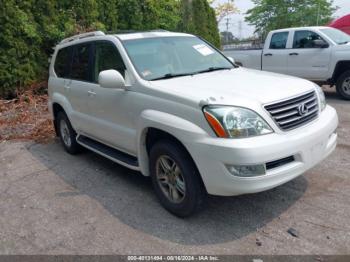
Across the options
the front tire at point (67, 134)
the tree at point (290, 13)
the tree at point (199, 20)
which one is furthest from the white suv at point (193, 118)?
the tree at point (290, 13)

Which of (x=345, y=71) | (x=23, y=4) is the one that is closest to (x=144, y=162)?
(x=345, y=71)

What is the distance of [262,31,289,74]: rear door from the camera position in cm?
1012

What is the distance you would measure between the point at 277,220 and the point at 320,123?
103 cm

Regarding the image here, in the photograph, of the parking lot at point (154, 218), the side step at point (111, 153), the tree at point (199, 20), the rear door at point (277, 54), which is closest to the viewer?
the parking lot at point (154, 218)

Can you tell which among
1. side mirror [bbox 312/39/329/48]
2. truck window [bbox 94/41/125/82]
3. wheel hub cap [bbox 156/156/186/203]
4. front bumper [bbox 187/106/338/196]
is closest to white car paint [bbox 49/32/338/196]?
front bumper [bbox 187/106/338/196]

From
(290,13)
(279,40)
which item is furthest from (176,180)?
(290,13)

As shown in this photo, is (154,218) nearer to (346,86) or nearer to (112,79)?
(112,79)

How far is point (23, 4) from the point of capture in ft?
32.6

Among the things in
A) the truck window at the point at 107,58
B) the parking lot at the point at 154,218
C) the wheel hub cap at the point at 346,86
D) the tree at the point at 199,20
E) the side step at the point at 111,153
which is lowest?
the parking lot at the point at 154,218

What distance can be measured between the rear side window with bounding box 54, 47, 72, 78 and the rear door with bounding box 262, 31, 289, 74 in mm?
6137

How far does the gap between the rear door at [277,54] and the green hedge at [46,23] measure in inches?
145

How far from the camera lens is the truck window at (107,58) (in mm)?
4410

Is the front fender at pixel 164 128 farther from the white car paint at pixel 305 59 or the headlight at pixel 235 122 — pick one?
the white car paint at pixel 305 59

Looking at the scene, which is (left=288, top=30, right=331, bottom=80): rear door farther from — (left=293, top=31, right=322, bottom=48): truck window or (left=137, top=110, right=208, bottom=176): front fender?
(left=137, top=110, right=208, bottom=176): front fender
